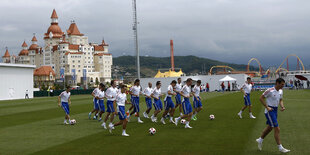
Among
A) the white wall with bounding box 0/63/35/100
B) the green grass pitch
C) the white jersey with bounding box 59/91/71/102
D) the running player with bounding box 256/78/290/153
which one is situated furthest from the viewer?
the white wall with bounding box 0/63/35/100

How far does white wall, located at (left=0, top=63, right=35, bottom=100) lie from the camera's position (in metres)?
59.5

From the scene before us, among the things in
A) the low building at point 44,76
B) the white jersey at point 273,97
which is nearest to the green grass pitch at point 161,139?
the white jersey at point 273,97

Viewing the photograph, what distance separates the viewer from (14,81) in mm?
61969

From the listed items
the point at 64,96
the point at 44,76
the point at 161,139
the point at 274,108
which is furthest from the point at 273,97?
the point at 44,76

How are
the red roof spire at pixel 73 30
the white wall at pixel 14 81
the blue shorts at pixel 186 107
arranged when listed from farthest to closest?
the red roof spire at pixel 73 30 → the white wall at pixel 14 81 → the blue shorts at pixel 186 107

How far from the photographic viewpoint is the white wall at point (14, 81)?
59.5 metres

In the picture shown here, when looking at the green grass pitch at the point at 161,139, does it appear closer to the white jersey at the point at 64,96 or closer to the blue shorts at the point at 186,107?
the blue shorts at the point at 186,107

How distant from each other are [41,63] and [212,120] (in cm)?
18111

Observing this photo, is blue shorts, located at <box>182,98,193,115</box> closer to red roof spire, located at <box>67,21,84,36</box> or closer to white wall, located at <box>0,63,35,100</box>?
white wall, located at <box>0,63,35,100</box>

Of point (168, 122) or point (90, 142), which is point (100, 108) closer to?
point (168, 122)

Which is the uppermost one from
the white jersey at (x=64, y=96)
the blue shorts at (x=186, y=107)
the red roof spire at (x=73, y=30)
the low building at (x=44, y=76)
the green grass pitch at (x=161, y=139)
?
the red roof spire at (x=73, y=30)

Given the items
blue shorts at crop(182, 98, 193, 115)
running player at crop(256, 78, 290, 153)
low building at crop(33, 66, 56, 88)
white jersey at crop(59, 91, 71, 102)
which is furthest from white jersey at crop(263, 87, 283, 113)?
low building at crop(33, 66, 56, 88)

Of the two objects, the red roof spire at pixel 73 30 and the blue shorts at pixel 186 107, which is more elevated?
the red roof spire at pixel 73 30

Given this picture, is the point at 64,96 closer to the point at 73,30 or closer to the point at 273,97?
the point at 273,97
